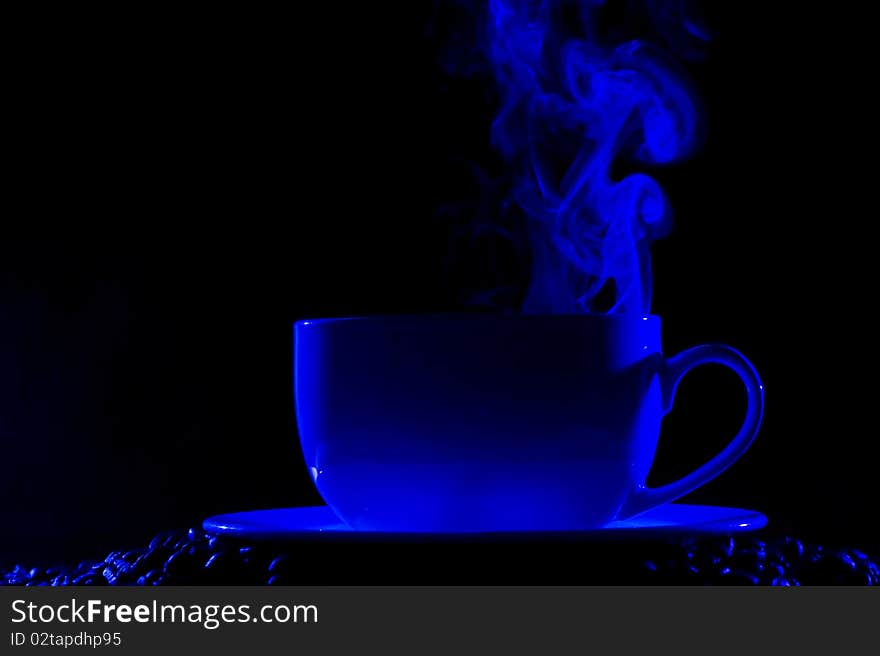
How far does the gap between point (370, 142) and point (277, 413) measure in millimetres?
389

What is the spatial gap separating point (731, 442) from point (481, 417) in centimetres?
23

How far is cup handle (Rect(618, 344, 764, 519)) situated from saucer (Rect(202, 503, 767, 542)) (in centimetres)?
2

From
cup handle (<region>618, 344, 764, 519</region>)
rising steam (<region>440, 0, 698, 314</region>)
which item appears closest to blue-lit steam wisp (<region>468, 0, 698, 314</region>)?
rising steam (<region>440, 0, 698, 314</region>)

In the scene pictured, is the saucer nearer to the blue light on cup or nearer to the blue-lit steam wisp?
the blue light on cup

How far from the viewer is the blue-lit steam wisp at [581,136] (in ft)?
4.14

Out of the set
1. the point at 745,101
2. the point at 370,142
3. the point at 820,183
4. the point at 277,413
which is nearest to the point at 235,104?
the point at 370,142

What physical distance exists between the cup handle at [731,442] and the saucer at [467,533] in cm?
2

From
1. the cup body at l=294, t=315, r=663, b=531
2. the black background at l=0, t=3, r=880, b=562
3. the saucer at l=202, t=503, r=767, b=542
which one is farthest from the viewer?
the black background at l=0, t=3, r=880, b=562

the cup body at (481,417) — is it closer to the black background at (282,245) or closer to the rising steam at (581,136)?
the rising steam at (581,136)

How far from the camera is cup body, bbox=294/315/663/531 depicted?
2.61 ft

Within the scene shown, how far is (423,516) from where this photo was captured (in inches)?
32.7

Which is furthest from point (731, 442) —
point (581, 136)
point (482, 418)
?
point (581, 136)

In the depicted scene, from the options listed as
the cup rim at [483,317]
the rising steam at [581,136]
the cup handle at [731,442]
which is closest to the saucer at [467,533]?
the cup handle at [731,442]

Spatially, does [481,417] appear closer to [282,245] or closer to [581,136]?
[581,136]
